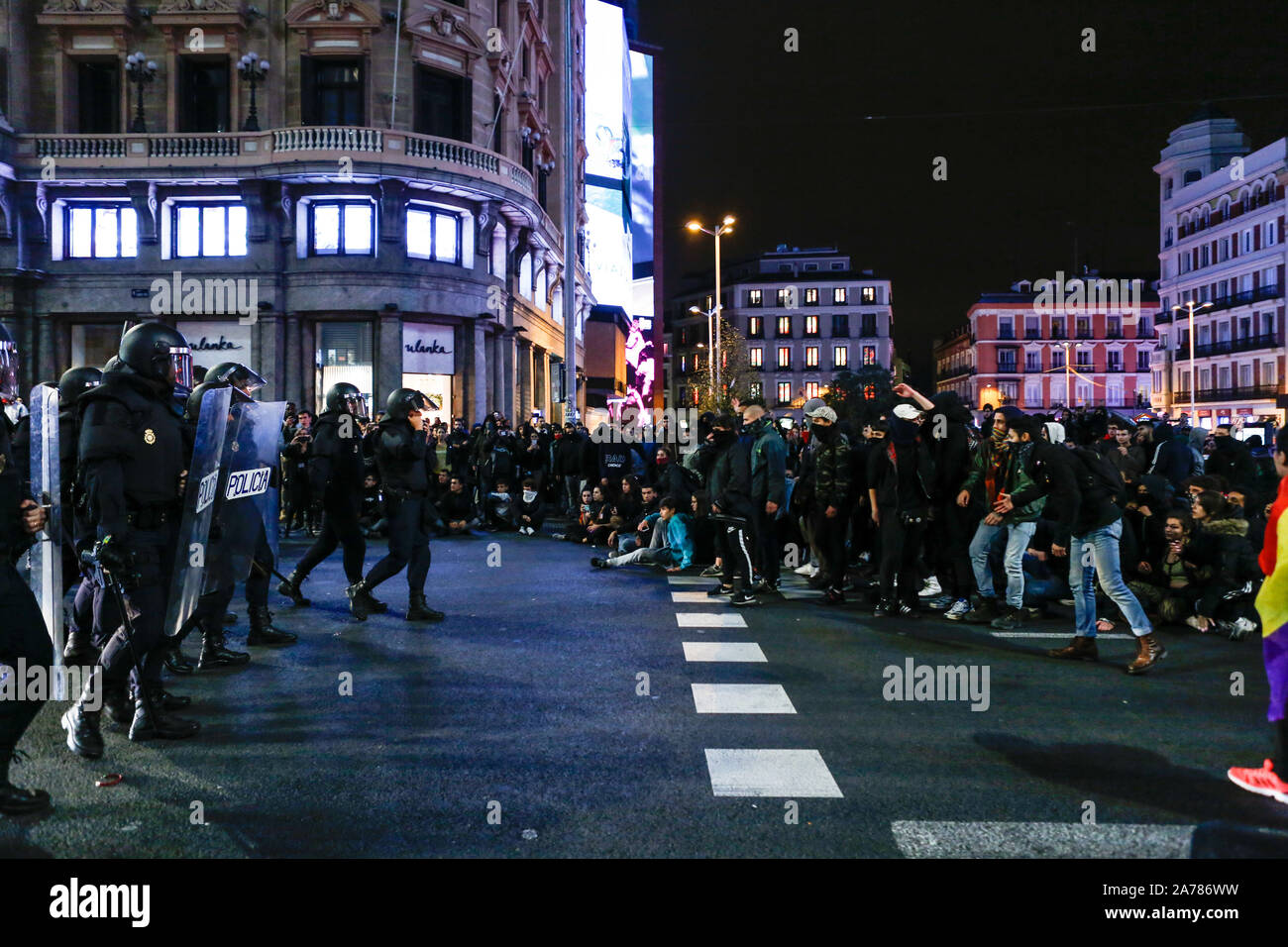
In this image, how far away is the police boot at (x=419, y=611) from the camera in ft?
29.1

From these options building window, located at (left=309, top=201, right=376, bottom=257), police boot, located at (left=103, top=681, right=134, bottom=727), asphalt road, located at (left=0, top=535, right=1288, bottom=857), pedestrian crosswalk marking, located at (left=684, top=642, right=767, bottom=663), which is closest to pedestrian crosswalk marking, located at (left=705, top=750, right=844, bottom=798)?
asphalt road, located at (left=0, top=535, right=1288, bottom=857)

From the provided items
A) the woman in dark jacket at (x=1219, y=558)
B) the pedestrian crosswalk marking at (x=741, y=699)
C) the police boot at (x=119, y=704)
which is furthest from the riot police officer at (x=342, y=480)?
the woman in dark jacket at (x=1219, y=558)

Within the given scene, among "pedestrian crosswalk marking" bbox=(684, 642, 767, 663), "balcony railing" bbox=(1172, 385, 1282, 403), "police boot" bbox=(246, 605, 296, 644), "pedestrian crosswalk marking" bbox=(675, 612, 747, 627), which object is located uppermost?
"balcony railing" bbox=(1172, 385, 1282, 403)

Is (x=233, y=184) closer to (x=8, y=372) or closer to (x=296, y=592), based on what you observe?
(x=296, y=592)

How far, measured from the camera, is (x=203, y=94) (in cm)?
3086

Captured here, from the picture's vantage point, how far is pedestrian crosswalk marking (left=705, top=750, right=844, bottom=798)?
4.48 m

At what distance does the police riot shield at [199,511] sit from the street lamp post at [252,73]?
27665 millimetres

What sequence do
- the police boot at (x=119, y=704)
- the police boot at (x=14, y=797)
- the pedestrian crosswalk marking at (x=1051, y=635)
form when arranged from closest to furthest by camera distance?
the police boot at (x=14, y=797), the police boot at (x=119, y=704), the pedestrian crosswalk marking at (x=1051, y=635)

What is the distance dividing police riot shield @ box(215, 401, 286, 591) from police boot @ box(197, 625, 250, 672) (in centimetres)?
75

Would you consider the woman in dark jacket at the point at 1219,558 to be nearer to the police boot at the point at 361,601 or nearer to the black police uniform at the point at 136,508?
the police boot at the point at 361,601

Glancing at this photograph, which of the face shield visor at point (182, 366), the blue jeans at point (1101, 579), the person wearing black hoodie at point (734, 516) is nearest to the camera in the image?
the face shield visor at point (182, 366)

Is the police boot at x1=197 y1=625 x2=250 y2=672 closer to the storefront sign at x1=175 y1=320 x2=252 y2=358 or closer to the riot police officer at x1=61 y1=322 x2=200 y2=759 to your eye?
the riot police officer at x1=61 y1=322 x2=200 y2=759

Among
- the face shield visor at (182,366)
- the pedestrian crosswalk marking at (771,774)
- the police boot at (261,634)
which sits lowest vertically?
the pedestrian crosswalk marking at (771,774)
